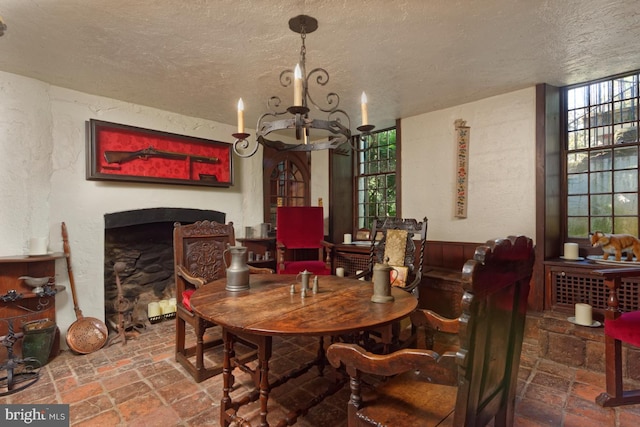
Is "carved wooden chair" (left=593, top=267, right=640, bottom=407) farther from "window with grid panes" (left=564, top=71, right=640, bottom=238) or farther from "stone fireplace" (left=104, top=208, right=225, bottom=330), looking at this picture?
"stone fireplace" (left=104, top=208, right=225, bottom=330)

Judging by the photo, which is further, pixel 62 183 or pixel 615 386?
pixel 62 183

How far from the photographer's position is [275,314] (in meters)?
1.54

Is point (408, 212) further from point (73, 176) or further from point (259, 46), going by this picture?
point (73, 176)

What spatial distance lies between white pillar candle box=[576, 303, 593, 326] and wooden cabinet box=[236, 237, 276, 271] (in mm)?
3267

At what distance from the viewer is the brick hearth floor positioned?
1.88 meters

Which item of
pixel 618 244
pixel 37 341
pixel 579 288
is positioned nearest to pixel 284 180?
pixel 37 341

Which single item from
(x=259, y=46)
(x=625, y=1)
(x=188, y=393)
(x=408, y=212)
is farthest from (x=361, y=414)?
(x=408, y=212)

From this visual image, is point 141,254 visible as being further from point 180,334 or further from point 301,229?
point 301,229

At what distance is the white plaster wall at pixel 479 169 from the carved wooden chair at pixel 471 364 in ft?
7.50

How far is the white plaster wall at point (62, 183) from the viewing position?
2.70 metres

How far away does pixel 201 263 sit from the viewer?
278 centimetres

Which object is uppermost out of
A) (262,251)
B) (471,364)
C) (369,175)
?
(369,175)

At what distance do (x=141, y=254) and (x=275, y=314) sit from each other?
9.83 feet

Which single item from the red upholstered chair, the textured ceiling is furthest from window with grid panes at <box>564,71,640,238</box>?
the red upholstered chair
